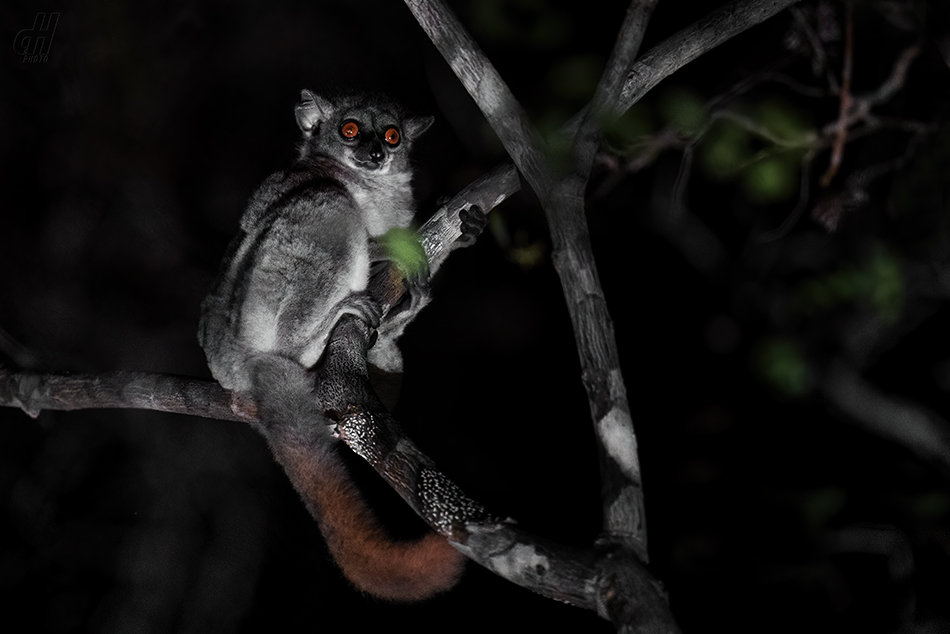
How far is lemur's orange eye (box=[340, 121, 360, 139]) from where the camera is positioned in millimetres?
3203

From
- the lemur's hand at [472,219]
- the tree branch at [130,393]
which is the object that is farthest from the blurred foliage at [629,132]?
the tree branch at [130,393]

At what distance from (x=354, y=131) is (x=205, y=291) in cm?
131

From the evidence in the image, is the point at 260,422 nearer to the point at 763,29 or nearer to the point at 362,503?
the point at 362,503

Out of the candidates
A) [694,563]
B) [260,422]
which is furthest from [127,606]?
[694,563]

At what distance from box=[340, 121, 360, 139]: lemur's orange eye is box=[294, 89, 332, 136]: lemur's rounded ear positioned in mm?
156

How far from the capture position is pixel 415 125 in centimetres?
358

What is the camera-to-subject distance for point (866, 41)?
298 cm

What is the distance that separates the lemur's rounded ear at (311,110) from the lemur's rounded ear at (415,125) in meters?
0.46

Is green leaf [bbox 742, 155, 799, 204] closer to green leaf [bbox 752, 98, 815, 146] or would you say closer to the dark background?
green leaf [bbox 752, 98, 815, 146]

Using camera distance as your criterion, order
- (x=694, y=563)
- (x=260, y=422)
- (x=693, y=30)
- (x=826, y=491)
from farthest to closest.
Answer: (x=694, y=563) < (x=260, y=422) < (x=693, y=30) < (x=826, y=491)

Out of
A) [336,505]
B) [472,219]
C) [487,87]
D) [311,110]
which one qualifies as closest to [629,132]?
[472,219]

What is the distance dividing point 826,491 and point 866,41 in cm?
217

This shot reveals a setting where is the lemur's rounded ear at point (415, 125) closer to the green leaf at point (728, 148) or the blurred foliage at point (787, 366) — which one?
the green leaf at point (728, 148)

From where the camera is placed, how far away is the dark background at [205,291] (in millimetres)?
3549
